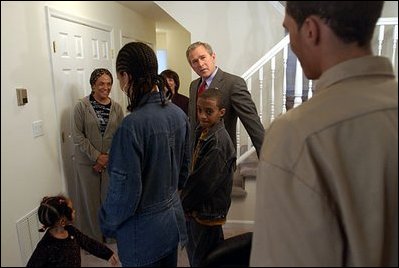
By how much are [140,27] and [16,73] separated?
0.25 meters

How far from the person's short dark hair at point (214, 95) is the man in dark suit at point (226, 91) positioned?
0.05 ft

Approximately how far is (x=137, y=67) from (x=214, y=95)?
33 centimetres

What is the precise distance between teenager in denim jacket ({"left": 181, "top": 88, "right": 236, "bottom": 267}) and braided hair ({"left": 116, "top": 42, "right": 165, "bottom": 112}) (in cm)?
28

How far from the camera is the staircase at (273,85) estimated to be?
1.10 m

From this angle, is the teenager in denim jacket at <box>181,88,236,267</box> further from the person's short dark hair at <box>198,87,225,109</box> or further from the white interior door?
the white interior door

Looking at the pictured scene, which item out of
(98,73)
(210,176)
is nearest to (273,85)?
(210,176)

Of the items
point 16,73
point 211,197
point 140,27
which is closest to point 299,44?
point 140,27

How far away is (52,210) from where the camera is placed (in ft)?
2.04

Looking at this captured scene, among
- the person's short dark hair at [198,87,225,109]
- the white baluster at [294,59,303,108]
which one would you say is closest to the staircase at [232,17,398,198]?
the white baluster at [294,59,303,108]

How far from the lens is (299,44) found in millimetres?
388

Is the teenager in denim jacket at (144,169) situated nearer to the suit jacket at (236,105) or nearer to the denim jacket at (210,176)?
the denim jacket at (210,176)

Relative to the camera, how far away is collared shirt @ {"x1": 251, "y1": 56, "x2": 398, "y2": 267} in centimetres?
34

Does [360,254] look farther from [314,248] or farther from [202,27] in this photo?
[202,27]

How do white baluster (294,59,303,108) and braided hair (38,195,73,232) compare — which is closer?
braided hair (38,195,73,232)
